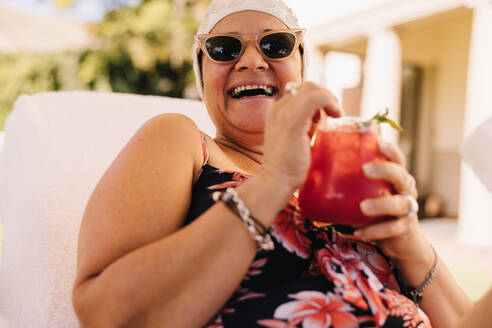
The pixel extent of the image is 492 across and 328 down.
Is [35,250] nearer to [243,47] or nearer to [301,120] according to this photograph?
[243,47]

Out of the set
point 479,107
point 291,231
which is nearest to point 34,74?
point 479,107

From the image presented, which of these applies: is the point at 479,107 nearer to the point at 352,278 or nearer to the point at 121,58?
the point at 352,278

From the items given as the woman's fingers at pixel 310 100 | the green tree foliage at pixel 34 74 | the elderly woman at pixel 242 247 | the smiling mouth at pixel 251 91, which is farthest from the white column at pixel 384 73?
the green tree foliage at pixel 34 74

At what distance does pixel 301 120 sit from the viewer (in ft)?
3.62

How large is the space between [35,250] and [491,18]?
22.5 ft

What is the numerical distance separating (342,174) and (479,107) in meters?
6.32

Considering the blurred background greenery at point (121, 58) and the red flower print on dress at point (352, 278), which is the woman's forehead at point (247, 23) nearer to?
the red flower print on dress at point (352, 278)

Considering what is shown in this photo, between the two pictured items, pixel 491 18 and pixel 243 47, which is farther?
pixel 491 18

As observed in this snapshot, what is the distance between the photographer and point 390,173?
1.15 m

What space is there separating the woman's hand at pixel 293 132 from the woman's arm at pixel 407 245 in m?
0.18

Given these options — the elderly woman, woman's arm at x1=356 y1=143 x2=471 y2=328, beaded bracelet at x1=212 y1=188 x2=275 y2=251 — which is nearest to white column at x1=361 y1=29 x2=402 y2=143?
woman's arm at x1=356 y1=143 x2=471 y2=328

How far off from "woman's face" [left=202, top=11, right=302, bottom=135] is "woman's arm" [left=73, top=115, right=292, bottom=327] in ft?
2.26

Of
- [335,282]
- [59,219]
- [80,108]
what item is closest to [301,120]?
[335,282]

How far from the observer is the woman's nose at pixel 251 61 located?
1.79 m
